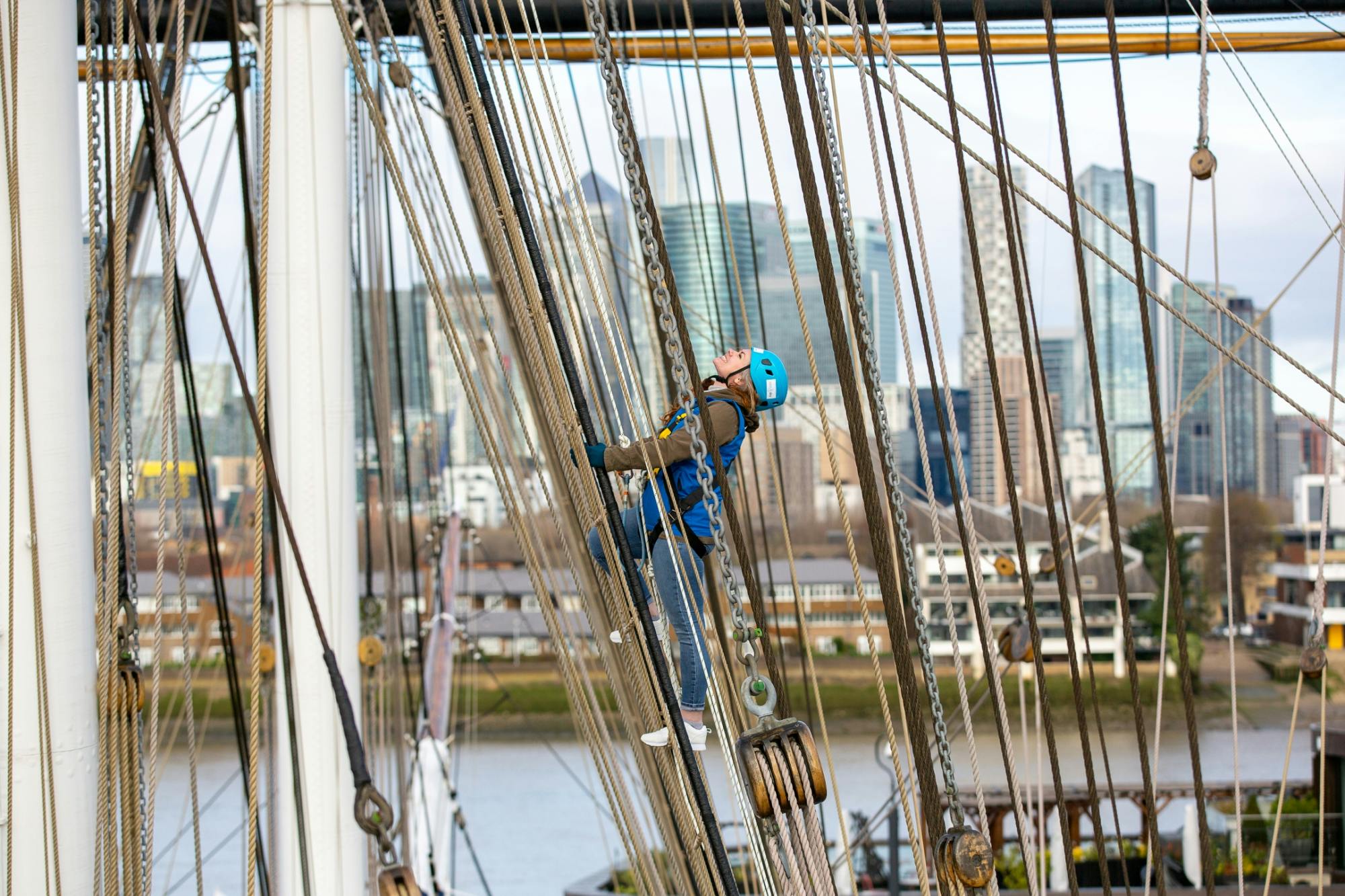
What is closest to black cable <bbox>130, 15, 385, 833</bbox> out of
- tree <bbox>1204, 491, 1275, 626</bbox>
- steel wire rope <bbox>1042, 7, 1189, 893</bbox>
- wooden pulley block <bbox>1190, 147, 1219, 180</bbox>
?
steel wire rope <bbox>1042, 7, 1189, 893</bbox>

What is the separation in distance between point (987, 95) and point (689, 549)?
867 mm

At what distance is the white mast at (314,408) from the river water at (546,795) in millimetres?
8165

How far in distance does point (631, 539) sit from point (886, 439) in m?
0.61

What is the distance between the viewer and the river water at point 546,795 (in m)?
13.7

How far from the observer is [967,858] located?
1709 mm

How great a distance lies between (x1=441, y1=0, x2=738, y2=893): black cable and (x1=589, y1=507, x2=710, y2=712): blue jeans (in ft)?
0.27

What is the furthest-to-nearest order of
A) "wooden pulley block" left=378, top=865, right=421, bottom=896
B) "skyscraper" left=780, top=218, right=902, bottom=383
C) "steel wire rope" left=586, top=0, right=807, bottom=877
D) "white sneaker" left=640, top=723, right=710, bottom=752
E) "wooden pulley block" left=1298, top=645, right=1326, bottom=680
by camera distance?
"skyscraper" left=780, top=218, right=902, bottom=383 < "wooden pulley block" left=1298, top=645, right=1326, bottom=680 < "white sneaker" left=640, top=723, right=710, bottom=752 < "steel wire rope" left=586, top=0, right=807, bottom=877 < "wooden pulley block" left=378, top=865, right=421, bottom=896

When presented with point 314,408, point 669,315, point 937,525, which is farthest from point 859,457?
point 314,408

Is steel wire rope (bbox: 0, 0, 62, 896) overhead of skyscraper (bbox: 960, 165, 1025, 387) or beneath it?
beneath

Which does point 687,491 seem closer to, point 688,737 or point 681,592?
point 681,592

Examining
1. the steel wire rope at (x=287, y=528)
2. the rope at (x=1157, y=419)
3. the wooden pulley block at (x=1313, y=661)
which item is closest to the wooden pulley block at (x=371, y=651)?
the steel wire rope at (x=287, y=528)

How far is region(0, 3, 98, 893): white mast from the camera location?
209 centimetres

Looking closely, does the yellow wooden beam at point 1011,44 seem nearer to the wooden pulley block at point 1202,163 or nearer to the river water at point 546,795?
the wooden pulley block at point 1202,163

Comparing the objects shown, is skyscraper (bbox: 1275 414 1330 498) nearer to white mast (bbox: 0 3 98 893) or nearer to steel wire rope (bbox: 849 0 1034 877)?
steel wire rope (bbox: 849 0 1034 877)
